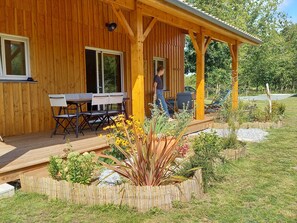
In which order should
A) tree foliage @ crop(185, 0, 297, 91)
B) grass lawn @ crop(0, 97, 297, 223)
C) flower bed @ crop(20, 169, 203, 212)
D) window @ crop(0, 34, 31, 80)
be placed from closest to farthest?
grass lawn @ crop(0, 97, 297, 223) → flower bed @ crop(20, 169, 203, 212) → window @ crop(0, 34, 31, 80) → tree foliage @ crop(185, 0, 297, 91)

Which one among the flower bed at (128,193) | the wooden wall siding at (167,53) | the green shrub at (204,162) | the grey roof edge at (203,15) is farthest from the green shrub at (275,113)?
the flower bed at (128,193)

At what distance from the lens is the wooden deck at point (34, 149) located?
349 cm

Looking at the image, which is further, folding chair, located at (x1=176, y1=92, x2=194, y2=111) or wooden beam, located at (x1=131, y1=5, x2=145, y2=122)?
folding chair, located at (x1=176, y1=92, x2=194, y2=111)

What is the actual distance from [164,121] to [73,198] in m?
2.17

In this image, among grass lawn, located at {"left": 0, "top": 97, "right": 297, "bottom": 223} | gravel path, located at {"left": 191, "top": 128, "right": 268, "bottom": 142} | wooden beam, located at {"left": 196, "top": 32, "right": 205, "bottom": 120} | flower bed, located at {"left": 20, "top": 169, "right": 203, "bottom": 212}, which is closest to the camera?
grass lawn, located at {"left": 0, "top": 97, "right": 297, "bottom": 223}

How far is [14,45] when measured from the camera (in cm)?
576

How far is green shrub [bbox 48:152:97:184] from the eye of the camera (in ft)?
10.6

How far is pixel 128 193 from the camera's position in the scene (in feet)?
9.61

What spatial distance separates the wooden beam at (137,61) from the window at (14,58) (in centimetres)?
237

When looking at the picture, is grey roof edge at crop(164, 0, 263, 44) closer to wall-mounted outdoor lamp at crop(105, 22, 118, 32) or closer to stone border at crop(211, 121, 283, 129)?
wall-mounted outdoor lamp at crop(105, 22, 118, 32)

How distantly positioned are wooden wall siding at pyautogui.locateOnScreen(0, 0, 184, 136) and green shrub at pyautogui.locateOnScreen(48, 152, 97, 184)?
2.66m

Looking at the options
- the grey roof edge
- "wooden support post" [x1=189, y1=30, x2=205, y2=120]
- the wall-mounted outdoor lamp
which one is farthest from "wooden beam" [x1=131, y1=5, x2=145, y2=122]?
the wall-mounted outdoor lamp

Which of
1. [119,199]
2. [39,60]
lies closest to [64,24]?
[39,60]

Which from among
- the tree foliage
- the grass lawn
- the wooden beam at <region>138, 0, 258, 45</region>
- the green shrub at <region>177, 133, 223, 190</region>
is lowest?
the grass lawn
